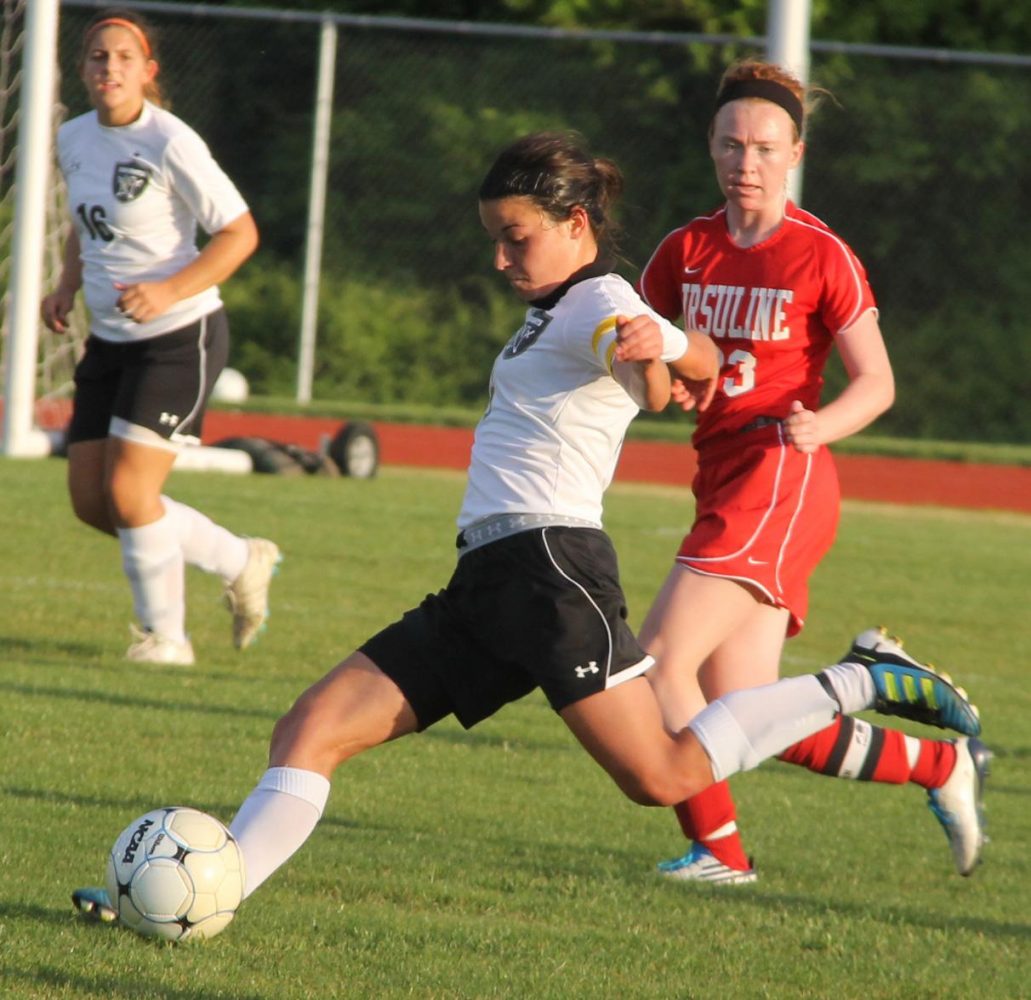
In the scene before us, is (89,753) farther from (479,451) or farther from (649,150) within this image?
(649,150)

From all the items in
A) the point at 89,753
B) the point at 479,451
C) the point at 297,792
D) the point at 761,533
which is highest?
the point at 479,451

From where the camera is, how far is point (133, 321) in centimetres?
670

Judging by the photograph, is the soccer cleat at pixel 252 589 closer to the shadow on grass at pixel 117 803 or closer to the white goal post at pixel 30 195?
the shadow on grass at pixel 117 803

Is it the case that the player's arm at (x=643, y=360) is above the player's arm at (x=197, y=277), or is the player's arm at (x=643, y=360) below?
above

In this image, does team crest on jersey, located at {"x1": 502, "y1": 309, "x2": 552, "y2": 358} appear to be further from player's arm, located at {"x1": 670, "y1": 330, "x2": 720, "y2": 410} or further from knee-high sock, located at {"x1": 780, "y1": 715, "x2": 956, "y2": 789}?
knee-high sock, located at {"x1": 780, "y1": 715, "x2": 956, "y2": 789}

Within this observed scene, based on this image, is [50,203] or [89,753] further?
[50,203]

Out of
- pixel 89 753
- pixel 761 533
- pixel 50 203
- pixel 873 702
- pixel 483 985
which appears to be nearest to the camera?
pixel 483 985

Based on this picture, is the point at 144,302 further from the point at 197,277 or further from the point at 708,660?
the point at 708,660

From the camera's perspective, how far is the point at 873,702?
426 cm

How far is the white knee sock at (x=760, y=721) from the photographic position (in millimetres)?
4027

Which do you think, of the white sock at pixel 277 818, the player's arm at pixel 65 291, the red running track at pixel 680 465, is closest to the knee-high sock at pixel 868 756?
the white sock at pixel 277 818

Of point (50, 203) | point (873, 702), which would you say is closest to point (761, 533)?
point (873, 702)

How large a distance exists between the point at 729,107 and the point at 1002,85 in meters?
15.7

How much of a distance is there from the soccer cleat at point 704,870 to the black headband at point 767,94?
5.98 ft
